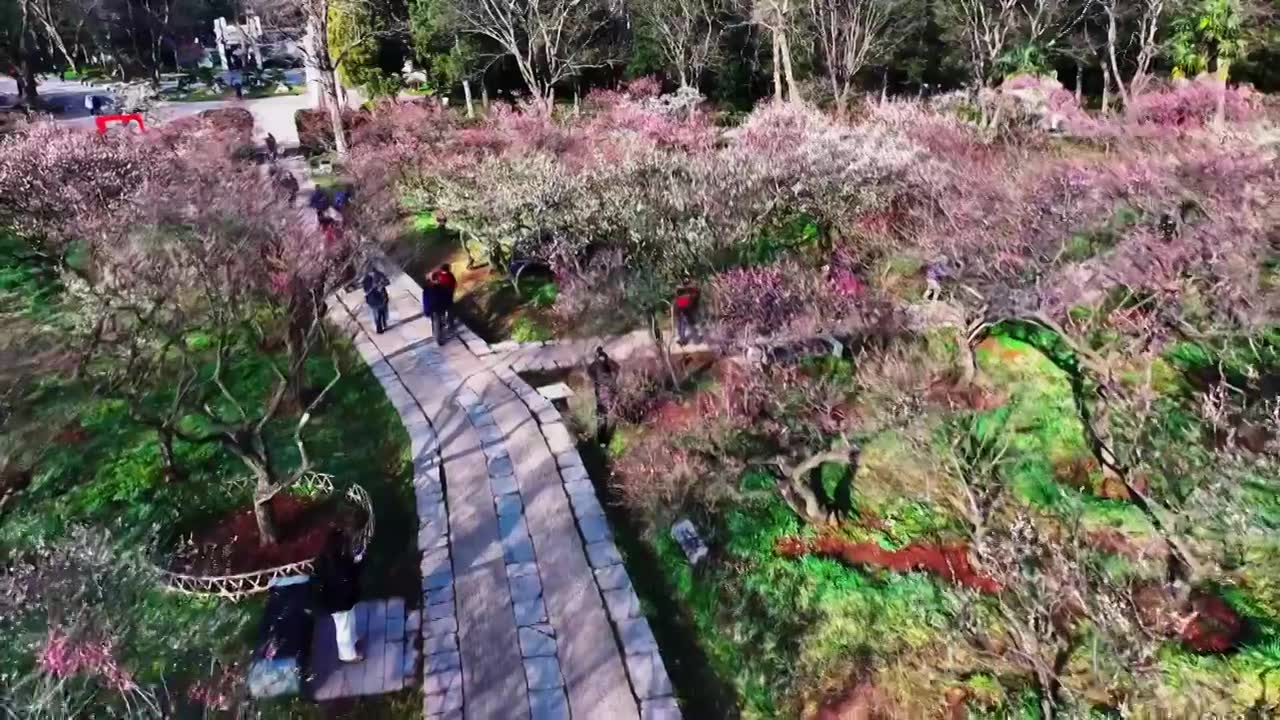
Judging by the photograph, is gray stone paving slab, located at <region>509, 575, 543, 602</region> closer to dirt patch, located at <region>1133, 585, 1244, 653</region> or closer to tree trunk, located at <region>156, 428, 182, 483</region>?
tree trunk, located at <region>156, 428, 182, 483</region>

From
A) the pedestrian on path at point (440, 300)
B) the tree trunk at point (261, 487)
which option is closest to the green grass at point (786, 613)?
the tree trunk at point (261, 487)

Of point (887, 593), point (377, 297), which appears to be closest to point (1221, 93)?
point (887, 593)

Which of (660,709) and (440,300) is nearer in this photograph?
(660,709)

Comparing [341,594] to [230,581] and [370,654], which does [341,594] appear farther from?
[230,581]

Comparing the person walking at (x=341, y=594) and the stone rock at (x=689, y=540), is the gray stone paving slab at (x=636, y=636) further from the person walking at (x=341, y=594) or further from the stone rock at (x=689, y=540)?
the person walking at (x=341, y=594)

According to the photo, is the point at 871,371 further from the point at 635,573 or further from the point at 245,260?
the point at 245,260
